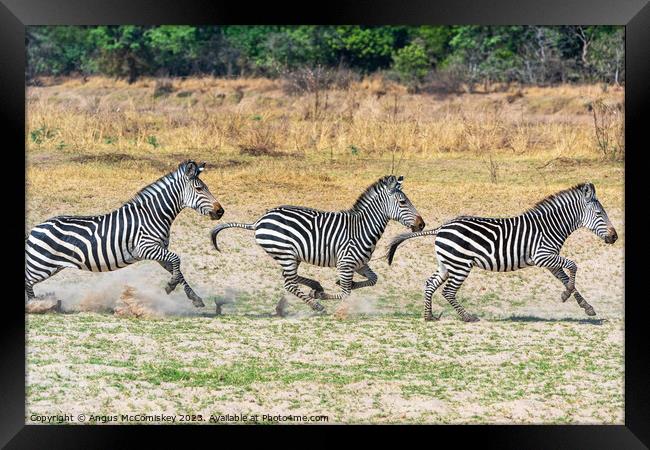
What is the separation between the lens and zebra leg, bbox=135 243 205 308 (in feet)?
35.7

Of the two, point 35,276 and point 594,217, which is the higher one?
point 594,217

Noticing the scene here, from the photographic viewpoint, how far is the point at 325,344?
1070cm

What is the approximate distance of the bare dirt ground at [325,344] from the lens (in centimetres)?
975

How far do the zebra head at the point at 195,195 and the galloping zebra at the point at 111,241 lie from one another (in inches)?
3.7

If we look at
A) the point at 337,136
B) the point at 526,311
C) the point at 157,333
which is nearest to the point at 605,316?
the point at 526,311

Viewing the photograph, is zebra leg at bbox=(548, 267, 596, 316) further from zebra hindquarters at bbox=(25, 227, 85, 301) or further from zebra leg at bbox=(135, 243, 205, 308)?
zebra hindquarters at bbox=(25, 227, 85, 301)

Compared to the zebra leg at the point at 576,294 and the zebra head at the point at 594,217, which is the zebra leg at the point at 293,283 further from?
the zebra head at the point at 594,217

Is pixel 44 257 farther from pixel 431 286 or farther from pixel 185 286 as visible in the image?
pixel 431 286

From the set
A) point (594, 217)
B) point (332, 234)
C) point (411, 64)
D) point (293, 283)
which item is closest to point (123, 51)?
point (411, 64)

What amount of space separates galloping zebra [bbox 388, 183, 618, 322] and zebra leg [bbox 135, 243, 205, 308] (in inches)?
80.0

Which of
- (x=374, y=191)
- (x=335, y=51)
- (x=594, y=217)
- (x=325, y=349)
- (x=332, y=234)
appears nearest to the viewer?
(x=325, y=349)

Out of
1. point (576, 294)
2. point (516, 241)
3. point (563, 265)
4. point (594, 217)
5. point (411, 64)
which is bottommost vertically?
point (576, 294)

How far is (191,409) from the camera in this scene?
948cm

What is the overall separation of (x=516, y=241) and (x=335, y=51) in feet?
62.4
